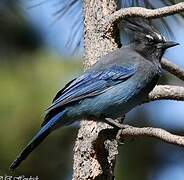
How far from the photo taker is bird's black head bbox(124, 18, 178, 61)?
5059mm

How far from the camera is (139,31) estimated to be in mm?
5238

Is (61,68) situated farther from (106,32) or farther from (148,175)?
(106,32)

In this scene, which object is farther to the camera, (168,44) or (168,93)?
(168,44)

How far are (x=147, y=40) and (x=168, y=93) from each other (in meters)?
0.78

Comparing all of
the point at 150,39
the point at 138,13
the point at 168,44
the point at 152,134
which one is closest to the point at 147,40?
the point at 150,39

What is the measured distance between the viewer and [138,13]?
4.49 meters

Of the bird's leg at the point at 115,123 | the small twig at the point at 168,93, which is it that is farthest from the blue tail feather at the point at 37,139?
the small twig at the point at 168,93

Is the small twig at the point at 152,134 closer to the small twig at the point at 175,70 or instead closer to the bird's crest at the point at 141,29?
the small twig at the point at 175,70

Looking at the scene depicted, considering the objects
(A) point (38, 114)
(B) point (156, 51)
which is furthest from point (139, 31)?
(A) point (38, 114)

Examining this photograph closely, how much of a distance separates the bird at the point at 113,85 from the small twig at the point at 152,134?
0.27m

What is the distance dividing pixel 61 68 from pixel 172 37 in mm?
1380

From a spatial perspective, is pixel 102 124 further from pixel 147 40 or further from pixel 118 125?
pixel 147 40

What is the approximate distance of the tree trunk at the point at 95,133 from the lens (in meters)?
4.44

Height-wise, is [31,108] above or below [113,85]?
below
